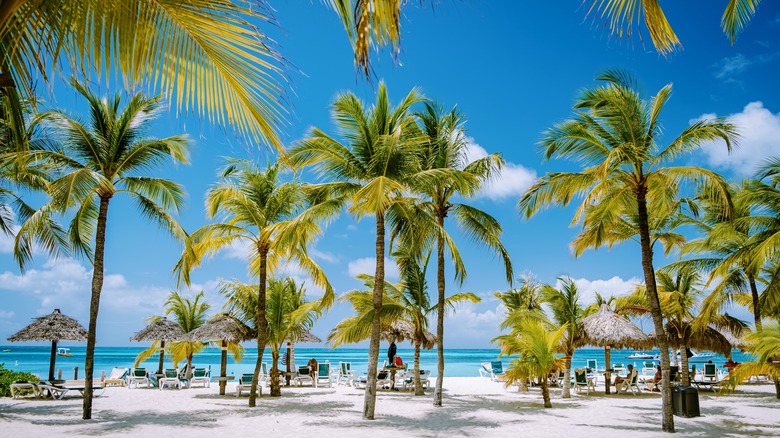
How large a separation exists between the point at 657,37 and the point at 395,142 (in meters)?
7.88

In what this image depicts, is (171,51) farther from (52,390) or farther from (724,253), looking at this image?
(724,253)

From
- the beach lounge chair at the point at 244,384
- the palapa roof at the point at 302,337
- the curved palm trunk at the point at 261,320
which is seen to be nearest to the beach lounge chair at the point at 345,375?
the palapa roof at the point at 302,337

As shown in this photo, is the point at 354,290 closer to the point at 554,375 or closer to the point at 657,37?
the point at 554,375

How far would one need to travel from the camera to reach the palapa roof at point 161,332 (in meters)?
20.2

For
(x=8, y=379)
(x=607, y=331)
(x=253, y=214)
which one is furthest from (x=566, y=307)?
(x=8, y=379)

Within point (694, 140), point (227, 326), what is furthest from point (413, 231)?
point (227, 326)

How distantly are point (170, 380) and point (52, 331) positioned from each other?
4155 millimetres

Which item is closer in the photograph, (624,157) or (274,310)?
(624,157)

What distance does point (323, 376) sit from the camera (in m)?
21.6

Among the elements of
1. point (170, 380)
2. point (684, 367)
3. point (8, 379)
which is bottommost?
point (170, 380)

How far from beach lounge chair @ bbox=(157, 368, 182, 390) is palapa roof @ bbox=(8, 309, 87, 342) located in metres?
3.23

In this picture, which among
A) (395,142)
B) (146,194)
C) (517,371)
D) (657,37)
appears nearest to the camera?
(657,37)

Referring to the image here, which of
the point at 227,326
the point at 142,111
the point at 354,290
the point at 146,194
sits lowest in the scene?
the point at 227,326

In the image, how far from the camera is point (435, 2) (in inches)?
90.0
